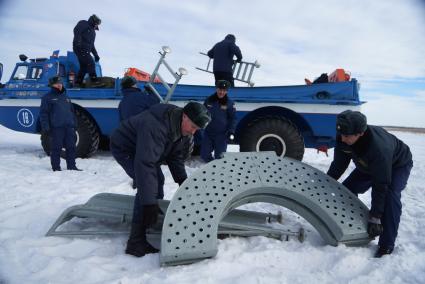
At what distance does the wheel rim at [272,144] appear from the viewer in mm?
5664

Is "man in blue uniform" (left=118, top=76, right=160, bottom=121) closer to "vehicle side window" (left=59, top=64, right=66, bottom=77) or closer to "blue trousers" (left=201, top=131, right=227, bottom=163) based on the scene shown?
"blue trousers" (left=201, top=131, right=227, bottom=163)

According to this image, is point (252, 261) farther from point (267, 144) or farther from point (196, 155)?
point (196, 155)

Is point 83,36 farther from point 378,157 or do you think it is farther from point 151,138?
point 378,157

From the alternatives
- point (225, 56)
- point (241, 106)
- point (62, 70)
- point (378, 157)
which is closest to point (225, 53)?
point (225, 56)

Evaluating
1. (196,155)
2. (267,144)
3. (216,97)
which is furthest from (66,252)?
(196,155)

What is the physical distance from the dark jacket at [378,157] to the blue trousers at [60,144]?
4323mm

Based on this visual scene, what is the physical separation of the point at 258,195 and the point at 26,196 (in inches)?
109

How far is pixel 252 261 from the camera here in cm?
247

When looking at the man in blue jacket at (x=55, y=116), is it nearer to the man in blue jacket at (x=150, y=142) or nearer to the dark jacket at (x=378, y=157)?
the man in blue jacket at (x=150, y=142)

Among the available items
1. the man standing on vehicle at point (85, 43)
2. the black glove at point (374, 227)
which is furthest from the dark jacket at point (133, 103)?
the black glove at point (374, 227)

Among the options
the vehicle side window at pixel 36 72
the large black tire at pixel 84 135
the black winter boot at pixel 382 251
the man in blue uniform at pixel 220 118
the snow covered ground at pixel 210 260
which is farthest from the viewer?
the vehicle side window at pixel 36 72

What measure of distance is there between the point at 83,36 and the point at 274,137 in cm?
423

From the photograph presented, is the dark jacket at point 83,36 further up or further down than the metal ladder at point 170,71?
further up

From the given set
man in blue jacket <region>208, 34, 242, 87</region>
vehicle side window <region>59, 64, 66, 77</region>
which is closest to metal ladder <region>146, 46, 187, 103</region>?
→ man in blue jacket <region>208, 34, 242, 87</region>
